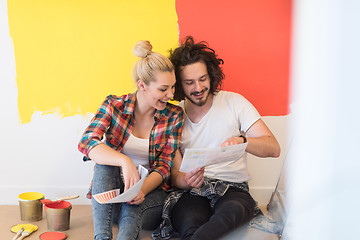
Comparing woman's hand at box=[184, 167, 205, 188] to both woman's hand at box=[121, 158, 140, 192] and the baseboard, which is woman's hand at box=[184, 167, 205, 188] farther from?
the baseboard

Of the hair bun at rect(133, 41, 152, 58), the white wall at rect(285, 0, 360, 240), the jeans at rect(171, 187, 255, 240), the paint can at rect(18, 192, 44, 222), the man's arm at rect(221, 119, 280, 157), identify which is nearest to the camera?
the white wall at rect(285, 0, 360, 240)

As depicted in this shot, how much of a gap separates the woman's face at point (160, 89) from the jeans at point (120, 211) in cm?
34

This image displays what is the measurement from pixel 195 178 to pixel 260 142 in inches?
12.6

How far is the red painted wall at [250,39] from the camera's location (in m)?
2.09

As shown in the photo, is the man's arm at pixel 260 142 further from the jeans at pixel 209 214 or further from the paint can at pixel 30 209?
the paint can at pixel 30 209

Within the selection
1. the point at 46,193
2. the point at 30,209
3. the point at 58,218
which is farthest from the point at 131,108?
the point at 46,193

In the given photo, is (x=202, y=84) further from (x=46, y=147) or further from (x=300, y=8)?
(x=300, y=8)

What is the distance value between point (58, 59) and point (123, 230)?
1176 mm

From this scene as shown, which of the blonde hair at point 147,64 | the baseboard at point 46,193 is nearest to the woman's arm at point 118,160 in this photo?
the blonde hair at point 147,64

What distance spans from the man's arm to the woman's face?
0.39 m

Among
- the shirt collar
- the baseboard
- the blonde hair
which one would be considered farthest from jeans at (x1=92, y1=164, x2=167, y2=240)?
the baseboard

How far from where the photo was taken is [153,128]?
1777 mm

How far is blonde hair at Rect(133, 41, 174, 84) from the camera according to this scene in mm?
1667

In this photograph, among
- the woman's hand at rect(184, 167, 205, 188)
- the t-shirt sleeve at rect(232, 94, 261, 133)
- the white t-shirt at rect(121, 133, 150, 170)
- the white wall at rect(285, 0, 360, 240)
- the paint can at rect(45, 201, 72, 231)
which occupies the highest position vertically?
the white wall at rect(285, 0, 360, 240)
